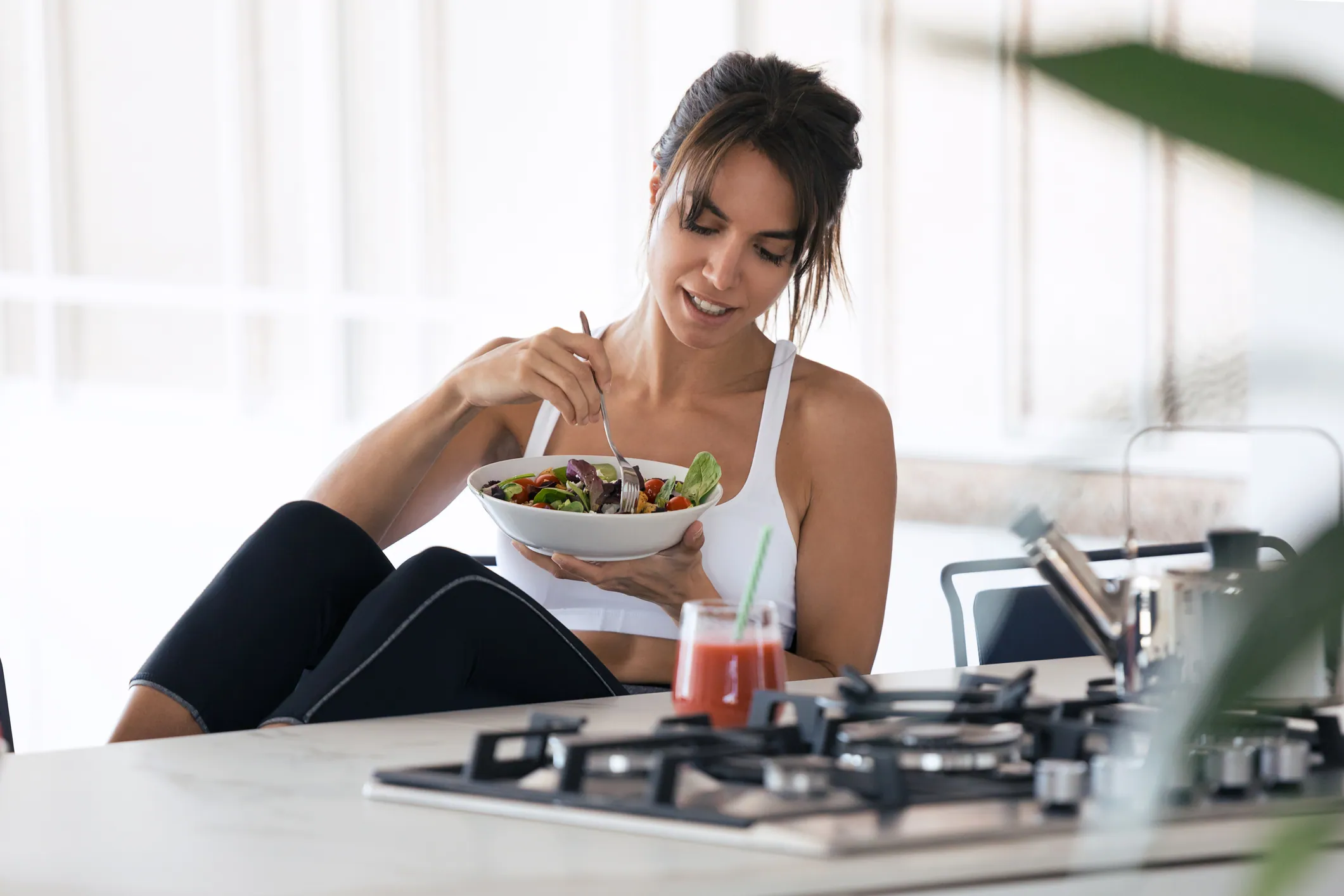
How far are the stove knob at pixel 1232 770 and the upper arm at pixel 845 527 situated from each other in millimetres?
981

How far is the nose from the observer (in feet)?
6.32

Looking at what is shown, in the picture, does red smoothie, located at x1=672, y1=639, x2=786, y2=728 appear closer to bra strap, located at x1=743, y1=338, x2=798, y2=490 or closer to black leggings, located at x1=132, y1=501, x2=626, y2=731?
black leggings, located at x1=132, y1=501, x2=626, y2=731

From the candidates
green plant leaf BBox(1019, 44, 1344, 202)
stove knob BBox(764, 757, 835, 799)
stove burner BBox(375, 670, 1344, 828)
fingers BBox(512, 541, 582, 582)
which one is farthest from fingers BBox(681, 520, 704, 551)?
green plant leaf BBox(1019, 44, 1344, 202)

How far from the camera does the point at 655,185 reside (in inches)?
85.0

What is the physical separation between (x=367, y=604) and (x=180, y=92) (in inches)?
222

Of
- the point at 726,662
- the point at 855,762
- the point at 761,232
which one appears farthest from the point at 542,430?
the point at 855,762

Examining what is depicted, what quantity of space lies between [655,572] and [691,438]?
0.42 m

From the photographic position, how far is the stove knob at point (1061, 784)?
0.93 metres

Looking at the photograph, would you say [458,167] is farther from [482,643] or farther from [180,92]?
[482,643]

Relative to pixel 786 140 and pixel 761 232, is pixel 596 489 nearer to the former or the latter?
pixel 761 232

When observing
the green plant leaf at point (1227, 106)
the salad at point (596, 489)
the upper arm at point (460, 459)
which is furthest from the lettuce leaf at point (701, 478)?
the green plant leaf at point (1227, 106)

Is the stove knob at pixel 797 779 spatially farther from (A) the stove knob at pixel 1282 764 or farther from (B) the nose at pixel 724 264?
(B) the nose at pixel 724 264

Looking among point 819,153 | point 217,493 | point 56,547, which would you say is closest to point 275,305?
point 217,493

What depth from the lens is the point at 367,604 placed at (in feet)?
4.50
